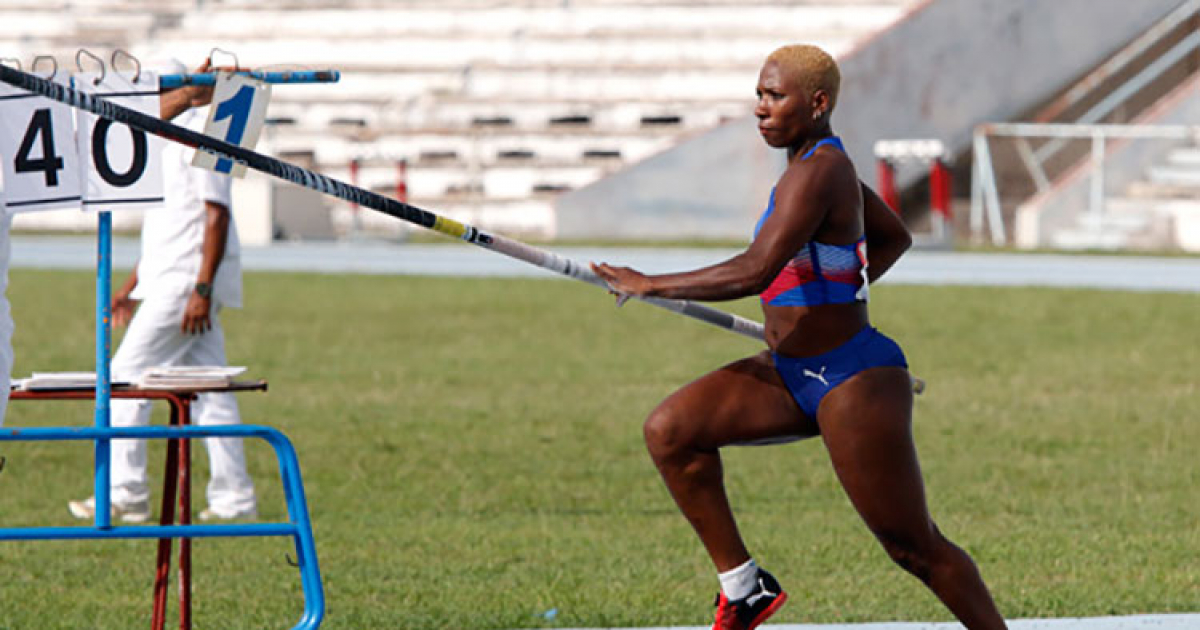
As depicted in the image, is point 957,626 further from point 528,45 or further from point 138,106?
point 528,45

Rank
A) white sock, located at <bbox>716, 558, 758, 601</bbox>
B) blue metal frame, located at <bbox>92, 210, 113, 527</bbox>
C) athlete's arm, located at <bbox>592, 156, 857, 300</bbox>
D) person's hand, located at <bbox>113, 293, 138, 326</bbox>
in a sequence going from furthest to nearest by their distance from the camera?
1. person's hand, located at <bbox>113, 293, 138, 326</bbox>
2. white sock, located at <bbox>716, 558, 758, 601</bbox>
3. athlete's arm, located at <bbox>592, 156, 857, 300</bbox>
4. blue metal frame, located at <bbox>92, 210, 113, 527</bbox>

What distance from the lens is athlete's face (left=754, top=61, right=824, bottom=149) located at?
561 cm

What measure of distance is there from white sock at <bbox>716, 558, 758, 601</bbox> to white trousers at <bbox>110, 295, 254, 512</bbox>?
3.54 metres

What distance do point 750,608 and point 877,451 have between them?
0.63m

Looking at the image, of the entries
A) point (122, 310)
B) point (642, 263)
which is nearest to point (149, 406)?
point (122, 310)

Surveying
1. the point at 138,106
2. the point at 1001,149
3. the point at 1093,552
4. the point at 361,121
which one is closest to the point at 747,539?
the point at 1093,552

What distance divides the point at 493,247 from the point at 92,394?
1.40 m

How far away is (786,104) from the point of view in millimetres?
5621

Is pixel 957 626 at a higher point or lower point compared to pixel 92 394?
lower

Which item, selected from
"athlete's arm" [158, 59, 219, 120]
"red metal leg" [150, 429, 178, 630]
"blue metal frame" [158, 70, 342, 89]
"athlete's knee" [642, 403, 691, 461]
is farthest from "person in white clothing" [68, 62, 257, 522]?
"athlete's knee" [642, 403, 691, 461]

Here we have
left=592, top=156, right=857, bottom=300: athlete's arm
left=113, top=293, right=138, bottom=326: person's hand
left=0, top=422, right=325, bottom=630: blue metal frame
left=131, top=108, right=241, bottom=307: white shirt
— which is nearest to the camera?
left=0, top=422, right=325, bottom=630: blue metal frame

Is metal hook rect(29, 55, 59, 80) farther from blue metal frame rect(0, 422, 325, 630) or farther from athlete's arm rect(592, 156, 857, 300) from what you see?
athlete's arm rect(592, 156, 857, 300)

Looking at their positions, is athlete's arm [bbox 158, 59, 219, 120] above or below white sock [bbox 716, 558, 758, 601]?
above

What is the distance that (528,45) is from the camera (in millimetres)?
36781
